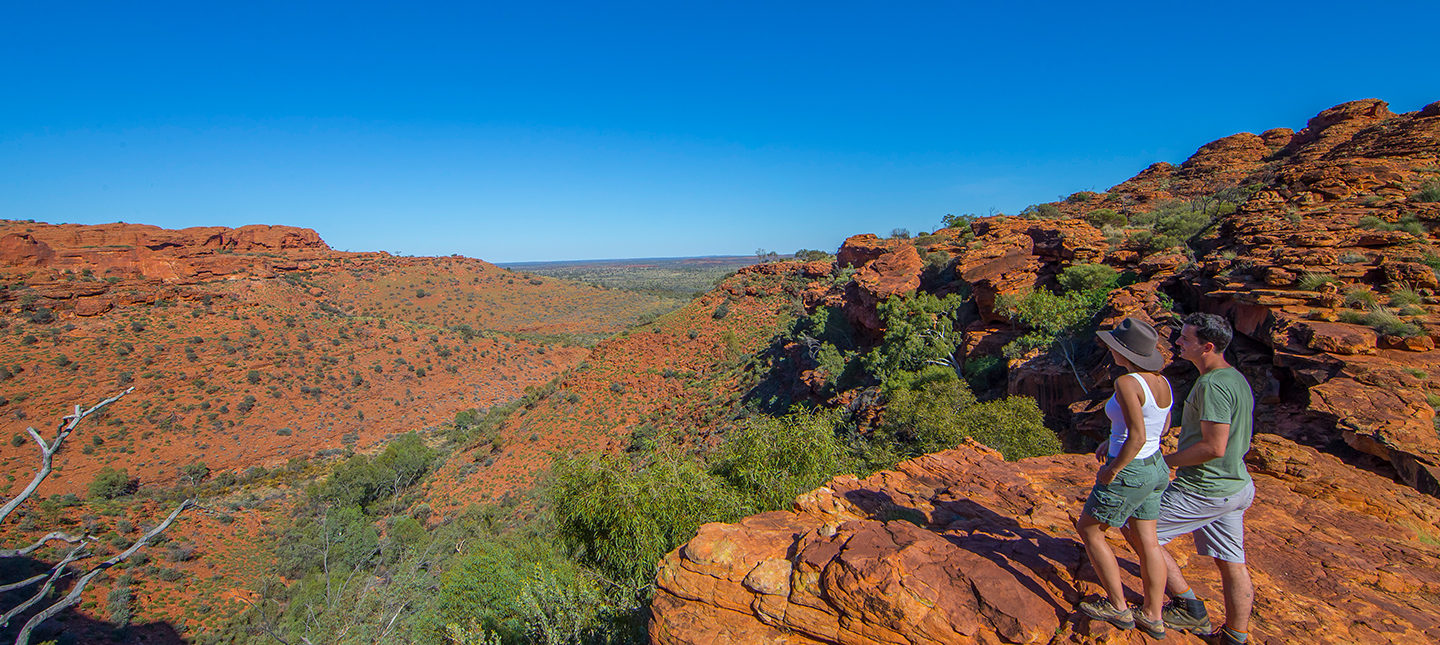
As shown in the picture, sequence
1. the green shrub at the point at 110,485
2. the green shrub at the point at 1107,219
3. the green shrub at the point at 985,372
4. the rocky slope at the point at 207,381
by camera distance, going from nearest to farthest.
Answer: the green shrub at the point at 985,372 → the rocky slope at the point at 207,381 → the green shrub at the point at 110,485 → the green shrub at the point at 1107,219

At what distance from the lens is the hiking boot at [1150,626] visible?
308 cm

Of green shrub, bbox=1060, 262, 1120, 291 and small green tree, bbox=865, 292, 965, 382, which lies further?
small green tree, bbox=865, 292, 965, 382

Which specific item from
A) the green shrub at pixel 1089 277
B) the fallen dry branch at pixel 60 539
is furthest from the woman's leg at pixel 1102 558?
the green shrub at pixel 1089 277

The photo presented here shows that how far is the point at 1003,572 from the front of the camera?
3676 millimetres

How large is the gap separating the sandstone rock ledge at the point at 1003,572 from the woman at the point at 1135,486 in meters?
0.18

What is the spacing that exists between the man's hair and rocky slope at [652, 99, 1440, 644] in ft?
5.88

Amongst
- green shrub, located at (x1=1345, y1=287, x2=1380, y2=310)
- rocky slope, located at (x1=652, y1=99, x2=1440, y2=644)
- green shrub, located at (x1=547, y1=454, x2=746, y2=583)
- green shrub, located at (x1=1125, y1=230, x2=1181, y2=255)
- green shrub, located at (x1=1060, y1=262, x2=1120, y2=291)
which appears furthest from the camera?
green shrub, located at (x1=1125, y1=230, x2=1181, y2=255)

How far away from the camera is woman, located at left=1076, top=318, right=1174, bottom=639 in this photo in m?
3.14

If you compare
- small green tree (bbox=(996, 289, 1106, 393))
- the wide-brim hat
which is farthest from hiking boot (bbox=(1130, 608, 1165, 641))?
small green tree (bbox=(996, 289, 1106, 393))

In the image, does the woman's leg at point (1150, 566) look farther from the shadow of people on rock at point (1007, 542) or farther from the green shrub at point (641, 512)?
the green shrub at point (641, 512)

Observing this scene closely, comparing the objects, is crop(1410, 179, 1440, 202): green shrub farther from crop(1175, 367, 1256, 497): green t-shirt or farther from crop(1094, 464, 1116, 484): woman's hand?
crop(1094, 464, 1116, 484): woman's hand

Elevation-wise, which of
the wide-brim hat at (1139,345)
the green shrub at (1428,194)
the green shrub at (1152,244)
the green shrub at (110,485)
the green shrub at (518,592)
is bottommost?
the green shrub at (110,485)

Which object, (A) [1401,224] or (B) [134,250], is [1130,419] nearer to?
(A) [1401,224]

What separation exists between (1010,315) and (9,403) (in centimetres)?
4101
